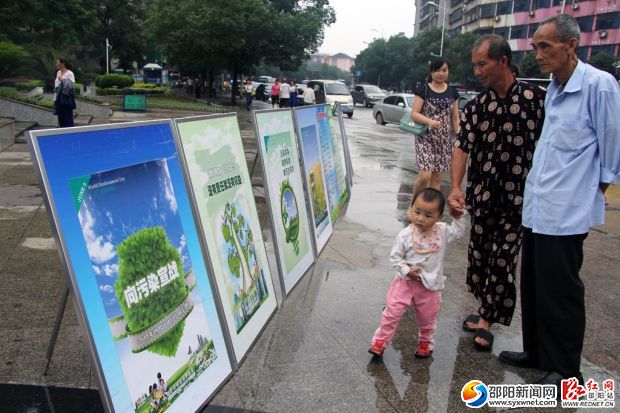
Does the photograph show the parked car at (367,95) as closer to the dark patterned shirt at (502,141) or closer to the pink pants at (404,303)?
the dark patterned shirt at (502,141)

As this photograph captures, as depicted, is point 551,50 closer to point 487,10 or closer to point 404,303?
point 404,303

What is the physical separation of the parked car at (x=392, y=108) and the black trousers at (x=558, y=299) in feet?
68.5

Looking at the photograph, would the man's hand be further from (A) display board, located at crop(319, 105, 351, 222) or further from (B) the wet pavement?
(A) display board, located at crop(319, 105, 351, 222)

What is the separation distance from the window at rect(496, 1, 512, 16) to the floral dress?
2904 inches

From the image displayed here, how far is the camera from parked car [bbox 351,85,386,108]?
138ft

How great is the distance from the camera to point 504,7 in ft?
237

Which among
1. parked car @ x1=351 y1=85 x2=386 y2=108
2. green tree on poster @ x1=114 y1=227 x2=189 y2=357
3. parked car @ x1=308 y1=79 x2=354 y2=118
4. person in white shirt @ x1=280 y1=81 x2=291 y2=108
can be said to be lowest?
parked car @ x1=351 y1=85 x2=386 y2=108

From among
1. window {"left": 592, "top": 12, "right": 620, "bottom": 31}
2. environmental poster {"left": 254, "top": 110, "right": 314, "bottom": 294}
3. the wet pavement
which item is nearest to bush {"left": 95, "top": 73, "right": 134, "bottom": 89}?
the wet pavement

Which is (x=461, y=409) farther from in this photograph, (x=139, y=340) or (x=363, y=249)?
(x=363, y=249)

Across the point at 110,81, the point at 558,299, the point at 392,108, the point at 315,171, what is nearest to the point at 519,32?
the point at 392,108

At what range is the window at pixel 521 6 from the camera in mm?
68438

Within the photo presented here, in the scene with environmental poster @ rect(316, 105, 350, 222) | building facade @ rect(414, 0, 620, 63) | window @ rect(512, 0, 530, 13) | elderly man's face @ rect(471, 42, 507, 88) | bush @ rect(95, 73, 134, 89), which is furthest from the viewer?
window @ rect(512, 0, 530, 13)

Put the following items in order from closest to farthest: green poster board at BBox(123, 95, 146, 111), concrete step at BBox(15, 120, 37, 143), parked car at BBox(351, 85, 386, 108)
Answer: concrete step at BBox(15, 120, 37, 143) < green poster board at BBox(123, 95, 146, 111) < parked car at BBox(351, 85, 386, 108)

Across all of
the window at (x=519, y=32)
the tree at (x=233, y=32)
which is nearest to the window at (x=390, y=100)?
the tree at (x=233, y=32)
